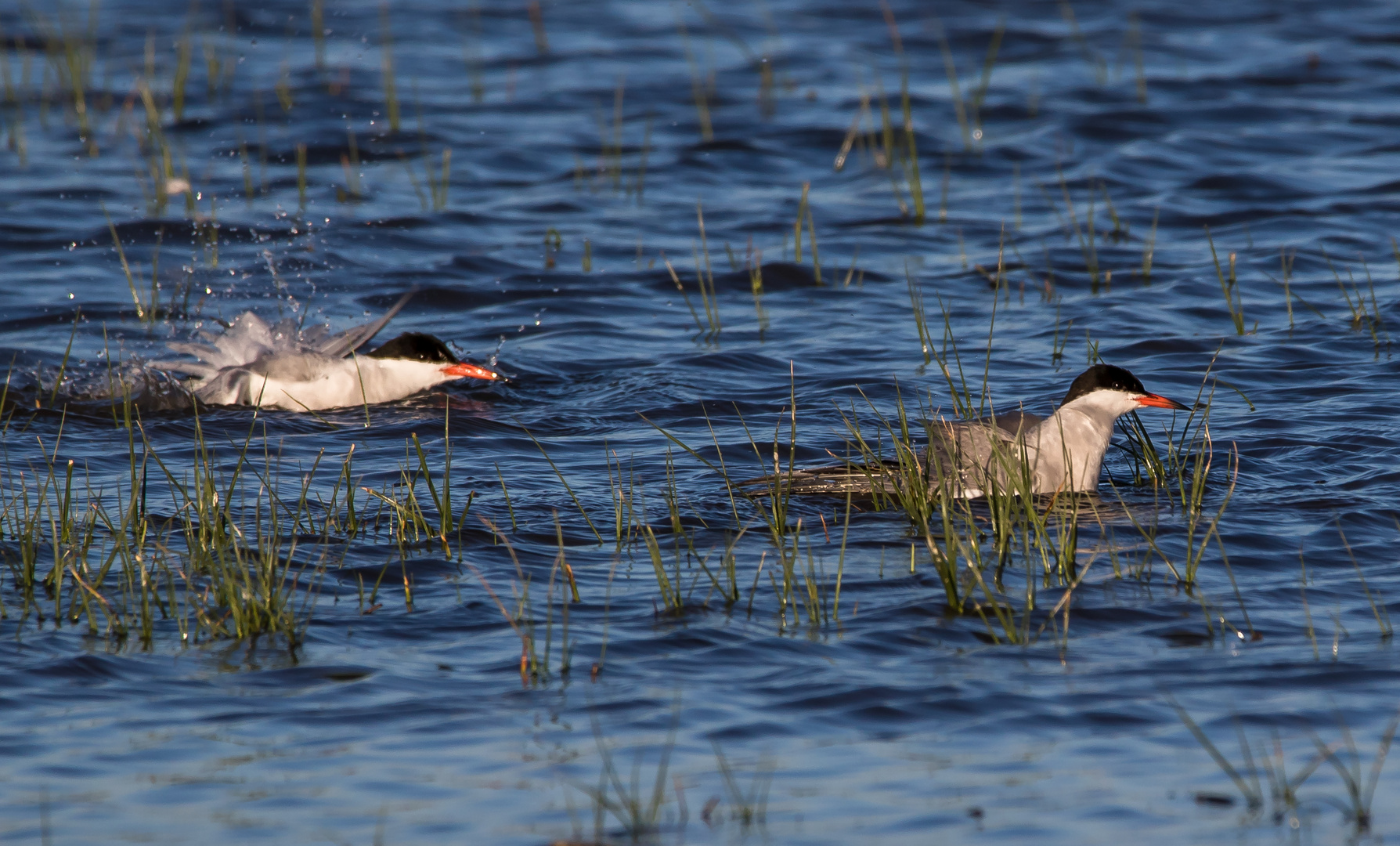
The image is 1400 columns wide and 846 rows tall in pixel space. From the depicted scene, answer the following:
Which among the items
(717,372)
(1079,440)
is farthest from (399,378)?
(1079,440)

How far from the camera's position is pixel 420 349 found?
33.1ft

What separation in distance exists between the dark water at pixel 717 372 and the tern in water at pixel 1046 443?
0.75 ft

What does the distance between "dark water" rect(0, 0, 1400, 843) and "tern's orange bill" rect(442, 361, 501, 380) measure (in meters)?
0.12

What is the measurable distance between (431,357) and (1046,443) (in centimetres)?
409

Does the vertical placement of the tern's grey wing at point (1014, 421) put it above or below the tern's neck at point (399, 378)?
below

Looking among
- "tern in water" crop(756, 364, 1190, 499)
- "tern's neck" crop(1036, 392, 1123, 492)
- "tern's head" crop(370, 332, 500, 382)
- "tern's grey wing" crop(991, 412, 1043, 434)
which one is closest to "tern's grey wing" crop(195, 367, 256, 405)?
"tern's head" crop(370, 332, 500, 382)

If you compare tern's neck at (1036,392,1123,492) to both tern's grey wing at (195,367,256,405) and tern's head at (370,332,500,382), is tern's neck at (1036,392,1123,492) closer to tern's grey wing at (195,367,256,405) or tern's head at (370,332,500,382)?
tern's head at (370,332,500,382)

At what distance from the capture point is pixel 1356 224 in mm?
13125

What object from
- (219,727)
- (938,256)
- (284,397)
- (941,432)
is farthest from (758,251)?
(219,727)

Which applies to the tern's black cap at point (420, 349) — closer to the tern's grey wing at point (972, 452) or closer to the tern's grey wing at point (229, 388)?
the tern's grey wing at point (229, 388)

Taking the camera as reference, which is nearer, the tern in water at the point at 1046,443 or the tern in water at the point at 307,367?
the tern in water at the point at 1046,443

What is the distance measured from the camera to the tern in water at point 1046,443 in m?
7.25

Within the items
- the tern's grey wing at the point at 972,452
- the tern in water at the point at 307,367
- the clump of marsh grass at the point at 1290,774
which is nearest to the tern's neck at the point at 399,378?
the tern in water at the point at 307,367

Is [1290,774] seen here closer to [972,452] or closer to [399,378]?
[972,452]
